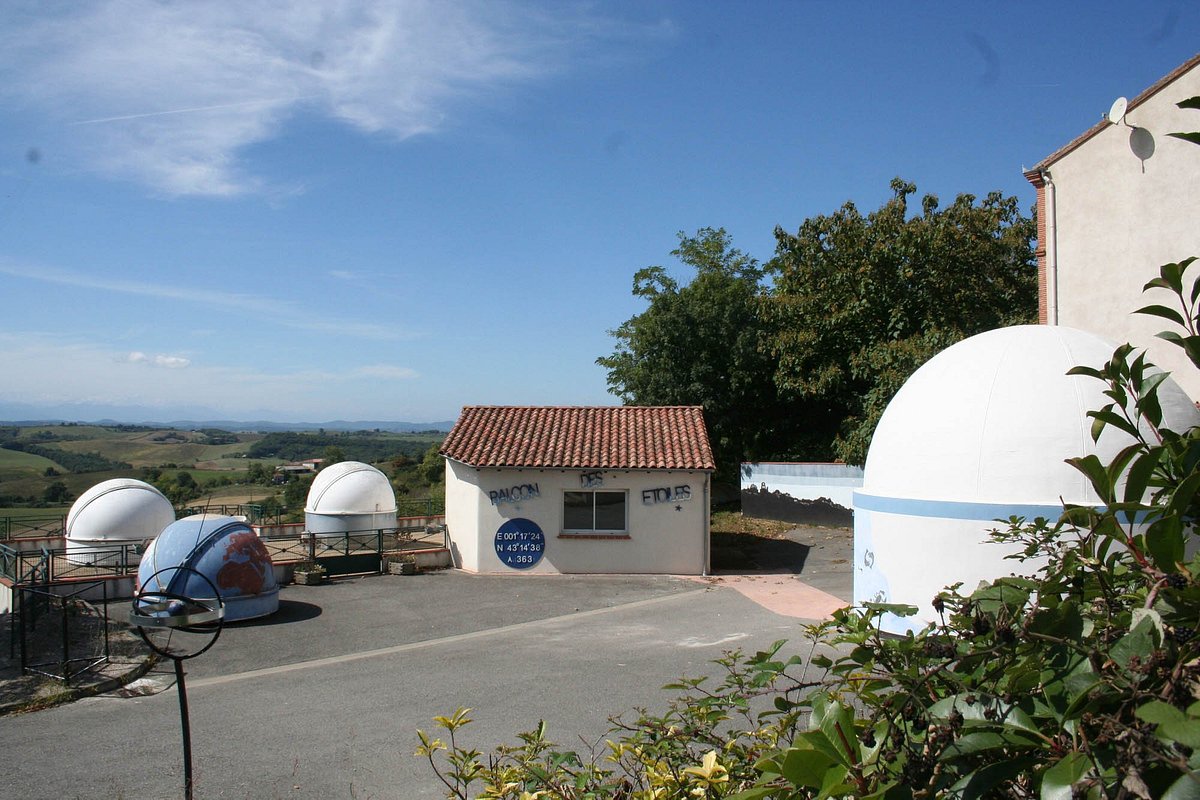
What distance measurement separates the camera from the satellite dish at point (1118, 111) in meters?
14.8

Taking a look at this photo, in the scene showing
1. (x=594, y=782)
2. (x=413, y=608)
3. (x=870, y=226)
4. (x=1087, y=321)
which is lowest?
(x=413, y=608)

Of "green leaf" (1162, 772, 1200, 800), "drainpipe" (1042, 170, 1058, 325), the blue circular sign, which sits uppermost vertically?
"drainpipe" (1042, 170, 1058, 325)

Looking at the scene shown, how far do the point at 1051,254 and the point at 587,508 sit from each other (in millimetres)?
11773

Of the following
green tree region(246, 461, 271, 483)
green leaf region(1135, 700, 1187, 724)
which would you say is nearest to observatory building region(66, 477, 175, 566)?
green leaf region(1135, 700, 1187, 724)

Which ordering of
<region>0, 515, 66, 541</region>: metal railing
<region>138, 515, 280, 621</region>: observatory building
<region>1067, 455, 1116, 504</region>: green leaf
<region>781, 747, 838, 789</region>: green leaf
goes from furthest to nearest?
<region>0, 515, 66, 541</region>: metal railing < <region>138, 515, 280, 621</region>: observatory building < <region>1067, 455, 1116, 504</region>: green leaf < <region>781, 747, 838, 789</region>: green leaf

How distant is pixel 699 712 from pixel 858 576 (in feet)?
38.4

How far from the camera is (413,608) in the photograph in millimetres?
16734

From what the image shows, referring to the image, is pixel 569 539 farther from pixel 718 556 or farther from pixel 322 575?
pixel 322 575

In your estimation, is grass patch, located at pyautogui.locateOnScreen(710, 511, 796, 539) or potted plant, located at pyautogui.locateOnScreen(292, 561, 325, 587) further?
grass patch, located at pyautogui.locateOnScreen(710, 511, 796, 539)

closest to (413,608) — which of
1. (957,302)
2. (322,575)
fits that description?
(322,575)

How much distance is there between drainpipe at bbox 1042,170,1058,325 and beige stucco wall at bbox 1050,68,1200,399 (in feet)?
0.26

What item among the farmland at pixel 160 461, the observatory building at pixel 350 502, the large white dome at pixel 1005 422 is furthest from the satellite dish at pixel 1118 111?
the farmland at pixel 160 461

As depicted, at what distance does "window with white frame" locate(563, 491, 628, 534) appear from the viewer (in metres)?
20.3

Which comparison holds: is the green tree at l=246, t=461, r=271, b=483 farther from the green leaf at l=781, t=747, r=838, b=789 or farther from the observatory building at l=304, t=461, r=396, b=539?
the green leaf at l=781, t=747, r=838, b=789
